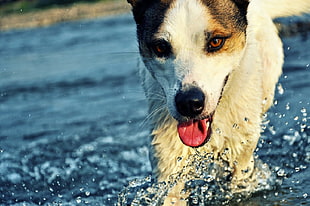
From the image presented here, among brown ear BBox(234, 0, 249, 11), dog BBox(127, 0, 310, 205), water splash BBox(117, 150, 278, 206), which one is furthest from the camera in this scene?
water splash BBox(117, 150, 278, 206)

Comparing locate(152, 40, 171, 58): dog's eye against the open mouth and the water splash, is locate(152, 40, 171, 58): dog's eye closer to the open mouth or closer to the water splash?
the open mouth

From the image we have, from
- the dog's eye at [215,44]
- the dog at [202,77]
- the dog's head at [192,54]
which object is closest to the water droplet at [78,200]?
the dog at [202,77]

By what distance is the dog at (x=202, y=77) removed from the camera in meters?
4.12

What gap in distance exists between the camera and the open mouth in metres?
4.31

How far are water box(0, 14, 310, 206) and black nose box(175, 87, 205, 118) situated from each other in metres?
0.88

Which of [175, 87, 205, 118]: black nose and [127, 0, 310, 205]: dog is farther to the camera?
[127, 0, 310, 205]: dog

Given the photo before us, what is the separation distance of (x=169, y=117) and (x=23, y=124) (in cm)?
443

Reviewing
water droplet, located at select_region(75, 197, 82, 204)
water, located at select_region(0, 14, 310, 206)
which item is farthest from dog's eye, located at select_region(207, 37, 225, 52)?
water droplet, located at select_region(75, 197, 82, 204)

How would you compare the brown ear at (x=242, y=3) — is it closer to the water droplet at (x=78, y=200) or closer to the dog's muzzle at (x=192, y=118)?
the dog's muzzle at (x=192, y=118)

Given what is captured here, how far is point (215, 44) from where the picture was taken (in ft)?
13.9

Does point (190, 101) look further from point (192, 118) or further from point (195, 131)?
point (195, 131)

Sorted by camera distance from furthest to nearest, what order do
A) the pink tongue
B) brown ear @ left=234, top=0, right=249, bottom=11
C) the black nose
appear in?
brown ear @ left=234, top=0, right=249, bottom=11
the pink tongue
the black nose

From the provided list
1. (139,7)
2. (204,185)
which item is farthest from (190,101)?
(204,185)

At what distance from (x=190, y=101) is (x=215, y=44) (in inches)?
19.4
